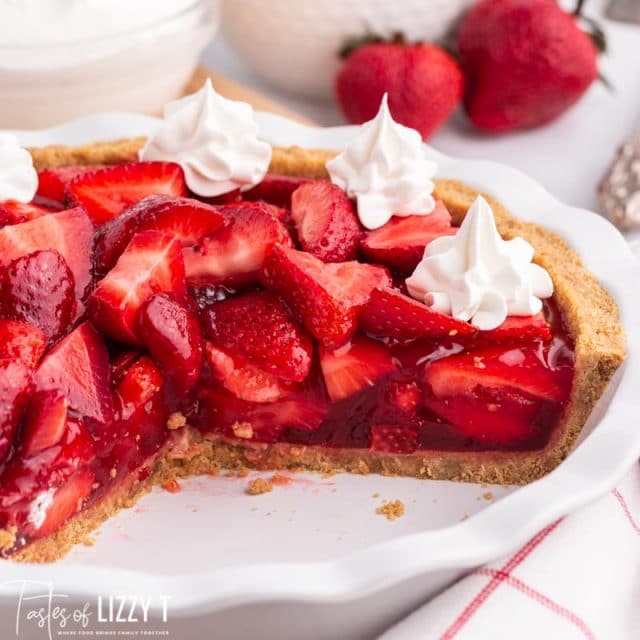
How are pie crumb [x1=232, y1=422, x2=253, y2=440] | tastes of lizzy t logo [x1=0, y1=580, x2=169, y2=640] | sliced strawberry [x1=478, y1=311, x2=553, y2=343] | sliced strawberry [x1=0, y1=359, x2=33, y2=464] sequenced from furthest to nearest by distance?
pie crumb [x1=232, y1=422, x2=253, y2=440], sliced strawberry [x1=478, y1=311, x2=553, y2=343], sliced strawberry [x1=0, y1=359, x2=33, y2=464], tastes of lizzy t logo [x1=0, y1=580, x2=169, y2=640]

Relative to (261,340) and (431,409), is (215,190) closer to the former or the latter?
Result: (261,340)

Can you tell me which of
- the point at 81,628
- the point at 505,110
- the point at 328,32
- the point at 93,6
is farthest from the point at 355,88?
the point at 81,628

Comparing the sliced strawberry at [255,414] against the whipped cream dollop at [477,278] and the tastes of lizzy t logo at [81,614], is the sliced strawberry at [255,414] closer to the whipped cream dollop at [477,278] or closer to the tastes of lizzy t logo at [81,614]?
the whipped cream dollop at [477,278]

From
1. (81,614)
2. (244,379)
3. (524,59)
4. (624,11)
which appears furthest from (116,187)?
(624,11)

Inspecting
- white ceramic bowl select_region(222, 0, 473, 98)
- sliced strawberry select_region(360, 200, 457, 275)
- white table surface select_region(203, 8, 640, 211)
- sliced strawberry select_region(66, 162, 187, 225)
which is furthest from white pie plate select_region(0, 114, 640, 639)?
white ceramic bowl select_region(222, 0, 473, 98)

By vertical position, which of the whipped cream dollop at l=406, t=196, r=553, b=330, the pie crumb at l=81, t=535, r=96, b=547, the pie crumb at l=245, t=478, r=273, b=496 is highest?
the whipped cream dollop at l=406, t=196, r=553, b=330

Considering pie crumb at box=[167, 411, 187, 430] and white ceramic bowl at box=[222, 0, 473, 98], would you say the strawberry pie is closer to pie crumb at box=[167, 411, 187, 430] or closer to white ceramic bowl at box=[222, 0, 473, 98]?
pie crumb at box=[167, 411, 187, 430]

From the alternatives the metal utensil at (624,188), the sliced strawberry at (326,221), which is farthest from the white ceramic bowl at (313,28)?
the sliced strawberry at (326,221)
